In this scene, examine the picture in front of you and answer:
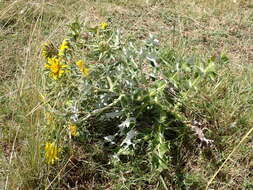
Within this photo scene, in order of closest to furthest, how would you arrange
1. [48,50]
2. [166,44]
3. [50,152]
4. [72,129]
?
→ [50,152]
[72,129]
[48,50]
[166,44]

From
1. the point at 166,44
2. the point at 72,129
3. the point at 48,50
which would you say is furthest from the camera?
the point at 166,44

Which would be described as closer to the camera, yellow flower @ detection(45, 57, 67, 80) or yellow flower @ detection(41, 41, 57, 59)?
yellow flower @ detection(45, 57, 67, 80)

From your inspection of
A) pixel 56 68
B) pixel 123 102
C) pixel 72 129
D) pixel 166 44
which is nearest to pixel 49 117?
pixel 72 129

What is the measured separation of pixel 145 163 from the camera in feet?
5.73

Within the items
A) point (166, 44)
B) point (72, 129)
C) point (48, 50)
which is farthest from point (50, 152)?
point (166, 44)

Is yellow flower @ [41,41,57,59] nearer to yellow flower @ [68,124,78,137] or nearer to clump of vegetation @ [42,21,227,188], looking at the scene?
clump of vegetation @ [42,21,227,188]

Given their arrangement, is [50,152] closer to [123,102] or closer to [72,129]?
[72,129]

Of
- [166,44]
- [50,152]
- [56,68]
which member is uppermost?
[56,68]

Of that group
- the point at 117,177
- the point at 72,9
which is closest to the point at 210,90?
the point at 117,177

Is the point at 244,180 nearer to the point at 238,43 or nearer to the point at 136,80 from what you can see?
the point at 136,80

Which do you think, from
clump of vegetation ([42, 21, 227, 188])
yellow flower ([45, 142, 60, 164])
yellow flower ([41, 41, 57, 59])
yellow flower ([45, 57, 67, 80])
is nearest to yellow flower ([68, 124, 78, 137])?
clump of vegetation ([42, 21, 227, 188])

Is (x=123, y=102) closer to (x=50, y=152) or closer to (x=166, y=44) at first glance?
(x=50, y=152)

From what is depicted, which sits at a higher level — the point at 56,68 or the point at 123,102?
the point at 56,68

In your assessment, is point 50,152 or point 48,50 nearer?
point 50,152
